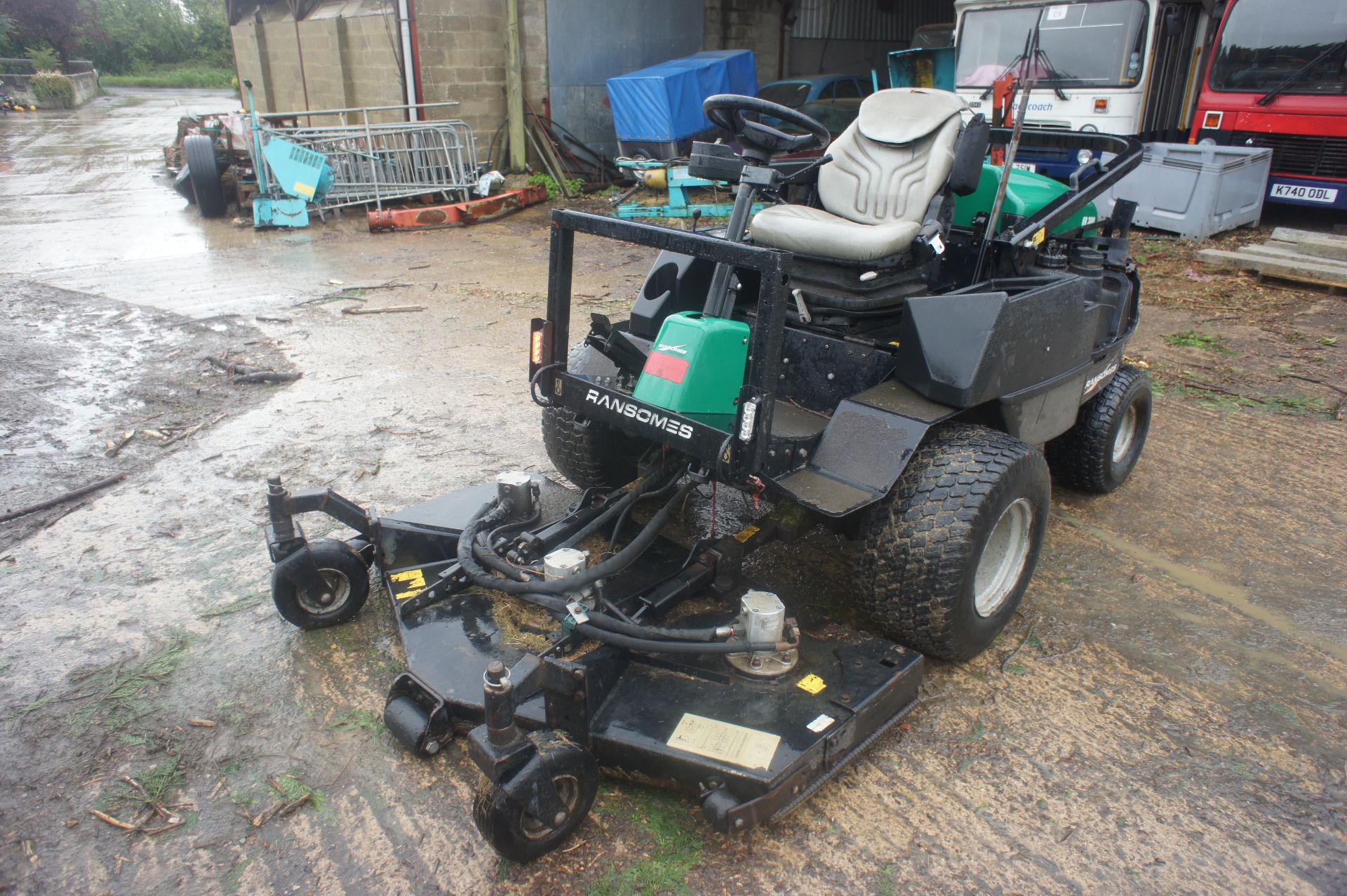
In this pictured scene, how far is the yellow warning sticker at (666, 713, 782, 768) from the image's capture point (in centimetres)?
218

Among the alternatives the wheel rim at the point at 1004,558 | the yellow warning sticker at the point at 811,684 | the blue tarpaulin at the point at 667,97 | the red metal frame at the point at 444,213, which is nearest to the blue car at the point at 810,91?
the blue tarpaulin at the point at 667,97

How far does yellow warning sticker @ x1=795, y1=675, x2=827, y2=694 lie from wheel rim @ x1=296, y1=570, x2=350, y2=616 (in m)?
1.58

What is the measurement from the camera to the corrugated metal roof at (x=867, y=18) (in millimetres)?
17078

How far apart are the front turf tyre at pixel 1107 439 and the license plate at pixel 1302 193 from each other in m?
6.23

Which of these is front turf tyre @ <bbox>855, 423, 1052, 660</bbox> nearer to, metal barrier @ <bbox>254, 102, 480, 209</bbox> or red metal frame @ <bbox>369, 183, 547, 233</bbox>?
red metal frame @ <bbox>369, 183, 547, 233</bbox>

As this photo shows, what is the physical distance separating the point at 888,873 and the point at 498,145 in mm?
12808

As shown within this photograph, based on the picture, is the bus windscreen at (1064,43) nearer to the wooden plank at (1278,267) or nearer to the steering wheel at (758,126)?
the wooden plank at (1278,267)

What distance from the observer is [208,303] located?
715 cm

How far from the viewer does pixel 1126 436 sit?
4.16 m

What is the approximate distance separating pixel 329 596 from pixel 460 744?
825 mm

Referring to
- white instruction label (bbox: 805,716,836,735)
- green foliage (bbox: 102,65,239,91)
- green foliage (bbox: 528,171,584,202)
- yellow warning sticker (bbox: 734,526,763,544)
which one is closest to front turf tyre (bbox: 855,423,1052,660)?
yellow warning sticker (bbox: 734,526,763,544)

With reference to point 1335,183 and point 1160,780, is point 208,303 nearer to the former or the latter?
point 1160,780

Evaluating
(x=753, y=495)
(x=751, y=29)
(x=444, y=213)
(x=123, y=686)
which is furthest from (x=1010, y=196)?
(x=751, y=29)

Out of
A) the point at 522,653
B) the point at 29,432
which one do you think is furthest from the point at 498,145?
the point at 522,653
